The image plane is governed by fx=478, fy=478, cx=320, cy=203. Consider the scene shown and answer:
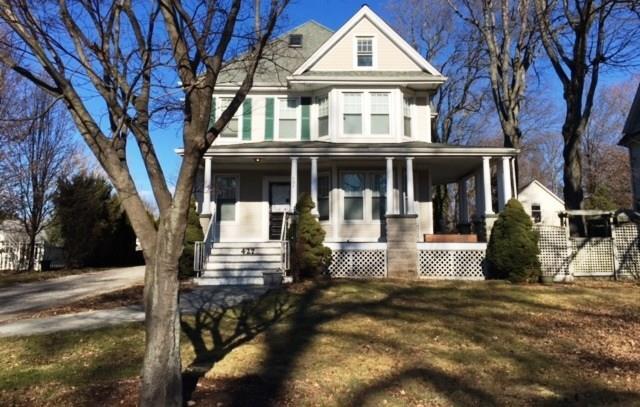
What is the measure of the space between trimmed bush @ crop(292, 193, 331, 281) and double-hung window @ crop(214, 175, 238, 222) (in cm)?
363

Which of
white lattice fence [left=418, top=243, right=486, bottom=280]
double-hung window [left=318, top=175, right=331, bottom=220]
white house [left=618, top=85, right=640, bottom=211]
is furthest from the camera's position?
white house [left=618, top=85, right=640, bottom=211]

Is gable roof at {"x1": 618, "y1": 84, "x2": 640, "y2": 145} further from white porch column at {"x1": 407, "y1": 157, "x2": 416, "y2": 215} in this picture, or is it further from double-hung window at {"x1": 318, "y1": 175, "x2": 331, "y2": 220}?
double-hung window at {"x1": 318, "y1": 175, "x2": 331, "y2": 220}

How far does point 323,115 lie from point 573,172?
349 inches

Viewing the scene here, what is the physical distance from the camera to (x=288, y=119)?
640 inches

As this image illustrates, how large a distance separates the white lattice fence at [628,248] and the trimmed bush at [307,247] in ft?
26.6

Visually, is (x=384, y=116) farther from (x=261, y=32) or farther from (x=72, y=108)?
(x=72, y=108)

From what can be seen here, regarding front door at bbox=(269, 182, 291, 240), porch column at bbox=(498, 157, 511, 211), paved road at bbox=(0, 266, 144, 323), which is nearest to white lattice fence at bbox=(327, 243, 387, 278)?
front door at bbox=(269, 182, 291, 240)

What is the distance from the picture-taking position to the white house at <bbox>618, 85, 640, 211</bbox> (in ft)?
62.5

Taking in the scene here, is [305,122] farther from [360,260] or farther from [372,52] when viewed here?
[360,260]

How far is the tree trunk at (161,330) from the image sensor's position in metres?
3.81

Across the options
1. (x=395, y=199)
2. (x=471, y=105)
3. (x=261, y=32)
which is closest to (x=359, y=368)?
(x=261, y=32)

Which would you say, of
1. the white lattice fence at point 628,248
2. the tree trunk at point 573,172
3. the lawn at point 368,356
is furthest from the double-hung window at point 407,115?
the lawn at point 368,356

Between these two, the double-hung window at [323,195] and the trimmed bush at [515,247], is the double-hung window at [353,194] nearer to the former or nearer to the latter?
the double-hung window at [323,195]

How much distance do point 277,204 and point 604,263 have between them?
32.3ft
